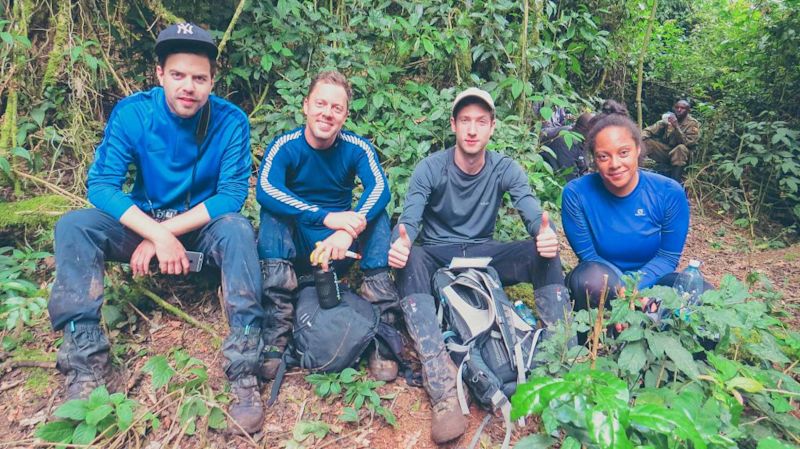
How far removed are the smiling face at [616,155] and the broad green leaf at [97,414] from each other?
3.16 m

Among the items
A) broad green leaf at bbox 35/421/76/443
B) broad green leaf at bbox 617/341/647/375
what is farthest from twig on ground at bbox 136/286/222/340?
broad green leaf at bbox 617/341/647/375

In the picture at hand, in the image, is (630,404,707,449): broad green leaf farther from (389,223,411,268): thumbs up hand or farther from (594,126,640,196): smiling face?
(594,126,640,196): smiling face

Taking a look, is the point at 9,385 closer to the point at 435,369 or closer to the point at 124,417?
the point at 124,417

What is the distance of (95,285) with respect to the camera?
2.60 metres

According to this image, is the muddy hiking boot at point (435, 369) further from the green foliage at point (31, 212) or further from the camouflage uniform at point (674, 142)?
the camouflage uniform at point (674, 142)

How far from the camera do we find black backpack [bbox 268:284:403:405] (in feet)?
9.27

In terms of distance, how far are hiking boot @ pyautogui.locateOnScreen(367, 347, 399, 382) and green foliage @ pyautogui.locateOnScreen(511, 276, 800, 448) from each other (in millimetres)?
853

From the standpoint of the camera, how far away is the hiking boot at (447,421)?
2.47 metres

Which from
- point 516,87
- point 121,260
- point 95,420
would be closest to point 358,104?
point 516,87

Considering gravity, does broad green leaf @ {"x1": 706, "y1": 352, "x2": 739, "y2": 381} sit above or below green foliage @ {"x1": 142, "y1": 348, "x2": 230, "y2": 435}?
above

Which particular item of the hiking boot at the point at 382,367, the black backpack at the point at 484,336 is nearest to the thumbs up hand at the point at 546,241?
the black backpack at the point at 484,336

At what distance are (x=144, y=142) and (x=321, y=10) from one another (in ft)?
9.73

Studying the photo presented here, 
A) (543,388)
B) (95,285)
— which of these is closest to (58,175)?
(95,285)

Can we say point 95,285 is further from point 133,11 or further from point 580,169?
point 580,169
